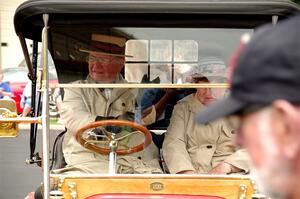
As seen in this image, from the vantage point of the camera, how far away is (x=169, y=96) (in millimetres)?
3980

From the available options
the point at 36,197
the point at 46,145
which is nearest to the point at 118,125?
the point at 46,145

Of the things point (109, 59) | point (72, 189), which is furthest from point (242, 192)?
point (109, 59)

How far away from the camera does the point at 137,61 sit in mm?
3932

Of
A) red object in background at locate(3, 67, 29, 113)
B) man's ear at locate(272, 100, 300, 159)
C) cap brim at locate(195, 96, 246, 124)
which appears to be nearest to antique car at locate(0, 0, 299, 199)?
cap brim at locate(195, 96, 246, 124)

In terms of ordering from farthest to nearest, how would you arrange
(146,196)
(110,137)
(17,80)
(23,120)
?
1. (17,80)
2. (110,137)
3. (23,120)
4. (146,196)

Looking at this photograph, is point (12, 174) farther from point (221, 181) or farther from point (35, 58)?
point (221, 181)

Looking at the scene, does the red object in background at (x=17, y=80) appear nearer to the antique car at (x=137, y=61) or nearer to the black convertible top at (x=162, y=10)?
the antique car at (x=137, y=61)

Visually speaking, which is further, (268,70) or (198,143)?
(198,143)

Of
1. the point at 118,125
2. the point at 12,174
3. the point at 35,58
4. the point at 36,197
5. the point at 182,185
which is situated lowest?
the point at 12,174

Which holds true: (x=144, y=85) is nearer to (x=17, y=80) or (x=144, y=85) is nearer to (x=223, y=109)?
(x=223, y=109)

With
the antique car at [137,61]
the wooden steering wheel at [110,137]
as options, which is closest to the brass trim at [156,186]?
the antique car at [137,61]

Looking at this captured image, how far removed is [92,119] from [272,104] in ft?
7.96

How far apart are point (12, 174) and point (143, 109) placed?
5255mm

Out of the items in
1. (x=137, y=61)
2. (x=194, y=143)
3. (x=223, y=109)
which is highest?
(x=223, y=109)
